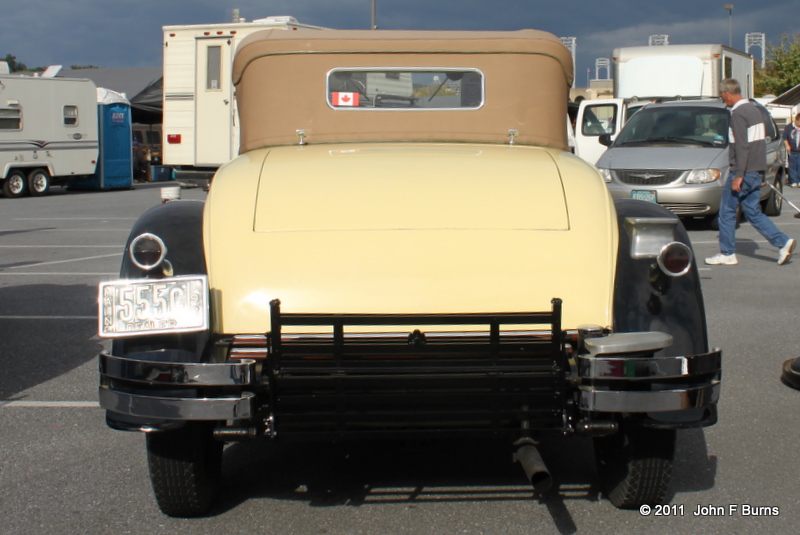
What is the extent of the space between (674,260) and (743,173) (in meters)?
7.04

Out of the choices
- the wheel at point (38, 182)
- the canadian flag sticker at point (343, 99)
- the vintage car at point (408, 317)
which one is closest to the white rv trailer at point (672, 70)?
the wheel at point (38, 182)

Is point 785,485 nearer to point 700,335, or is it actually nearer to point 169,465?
point 700,335

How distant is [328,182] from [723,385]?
2971 mm

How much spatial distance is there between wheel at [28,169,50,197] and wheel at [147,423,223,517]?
22.1 metres

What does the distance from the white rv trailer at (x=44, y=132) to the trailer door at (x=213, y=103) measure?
7759mm

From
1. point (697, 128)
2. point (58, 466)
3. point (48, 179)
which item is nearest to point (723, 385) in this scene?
point (58, 466)

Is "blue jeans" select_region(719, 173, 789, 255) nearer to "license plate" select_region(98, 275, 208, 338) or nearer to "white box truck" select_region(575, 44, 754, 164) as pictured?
"license plate" select_region(98, 275, 208, 338)

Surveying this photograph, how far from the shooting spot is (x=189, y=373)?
316 centimetres

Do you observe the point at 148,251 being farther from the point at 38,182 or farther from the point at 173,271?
the point at 38,182

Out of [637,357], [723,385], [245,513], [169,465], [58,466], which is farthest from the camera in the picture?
[723,385]

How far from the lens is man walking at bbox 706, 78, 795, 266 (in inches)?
392

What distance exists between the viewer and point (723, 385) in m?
5.61

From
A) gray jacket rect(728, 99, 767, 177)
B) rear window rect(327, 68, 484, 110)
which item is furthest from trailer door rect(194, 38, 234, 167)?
rear window rect(327, 68, 484, 110)

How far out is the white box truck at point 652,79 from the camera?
1895 cm
